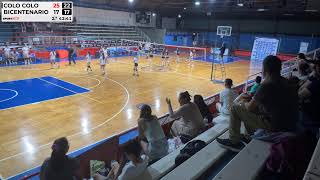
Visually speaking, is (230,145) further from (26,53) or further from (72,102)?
(26,53)

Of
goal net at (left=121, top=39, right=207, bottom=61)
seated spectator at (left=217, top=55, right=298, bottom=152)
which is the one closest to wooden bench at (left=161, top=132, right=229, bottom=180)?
seated spectator at (left=217, top=55, right=298, bottom=152)

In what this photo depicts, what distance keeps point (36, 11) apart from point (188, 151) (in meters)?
19.8

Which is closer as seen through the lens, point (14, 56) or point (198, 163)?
point (198, 163)

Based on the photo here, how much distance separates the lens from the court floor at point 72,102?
334 inches

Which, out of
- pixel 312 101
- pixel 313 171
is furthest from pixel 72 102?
pixel 313 171

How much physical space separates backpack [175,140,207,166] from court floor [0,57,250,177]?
16.1ft

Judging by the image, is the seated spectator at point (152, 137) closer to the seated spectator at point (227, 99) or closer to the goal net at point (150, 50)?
the seated spectator at point (227, 99)

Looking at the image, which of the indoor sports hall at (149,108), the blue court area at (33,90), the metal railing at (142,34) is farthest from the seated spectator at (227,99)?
the metal railing at (142,34)

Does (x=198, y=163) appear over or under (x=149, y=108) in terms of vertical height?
under

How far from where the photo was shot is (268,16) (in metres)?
37.1

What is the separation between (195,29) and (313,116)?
43.4m

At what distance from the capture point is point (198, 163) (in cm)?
379

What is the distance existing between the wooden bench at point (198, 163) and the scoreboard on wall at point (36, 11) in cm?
1734

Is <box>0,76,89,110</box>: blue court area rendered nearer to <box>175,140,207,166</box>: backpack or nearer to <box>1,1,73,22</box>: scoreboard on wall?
<box>1,1,73,22</box>: scoreboard on wall
